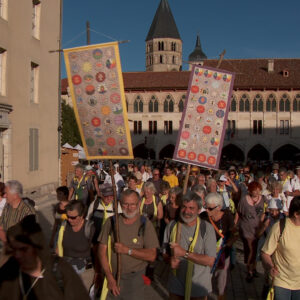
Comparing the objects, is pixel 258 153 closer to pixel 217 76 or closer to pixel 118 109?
pixel 217 76

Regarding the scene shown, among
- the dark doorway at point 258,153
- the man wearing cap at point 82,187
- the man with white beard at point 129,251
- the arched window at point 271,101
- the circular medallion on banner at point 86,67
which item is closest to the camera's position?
the man with white beard at point 129,251

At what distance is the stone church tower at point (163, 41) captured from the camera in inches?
3669

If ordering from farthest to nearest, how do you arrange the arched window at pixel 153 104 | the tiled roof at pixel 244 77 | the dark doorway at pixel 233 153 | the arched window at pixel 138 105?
the arched window at pixel 138 105, the arched window at pixel 153 104, the dark doorway at pixel 233 153, the tiled roof at pixel 244 77

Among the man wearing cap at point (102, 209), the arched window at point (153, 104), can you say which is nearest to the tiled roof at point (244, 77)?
the arched window at point (153, 104)

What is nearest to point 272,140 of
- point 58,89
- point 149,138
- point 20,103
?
point 149,138

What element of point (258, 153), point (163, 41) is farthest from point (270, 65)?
point (163, 41)

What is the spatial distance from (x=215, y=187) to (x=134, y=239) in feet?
13.6

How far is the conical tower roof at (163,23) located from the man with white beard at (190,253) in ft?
302

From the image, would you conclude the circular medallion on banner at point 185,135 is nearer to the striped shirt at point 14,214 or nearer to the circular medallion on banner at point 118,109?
the circular medallion on banner at point 118,109

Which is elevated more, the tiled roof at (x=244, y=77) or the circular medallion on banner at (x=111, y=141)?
the tiled roof at (x=244, y=77)

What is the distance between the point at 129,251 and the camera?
167 inches

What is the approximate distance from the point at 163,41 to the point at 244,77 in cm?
4765

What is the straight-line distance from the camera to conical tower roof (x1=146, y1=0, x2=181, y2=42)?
92812 millimetres

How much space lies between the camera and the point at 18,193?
534 cm
